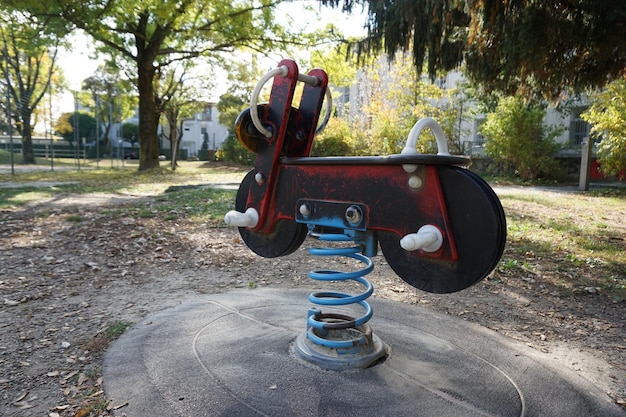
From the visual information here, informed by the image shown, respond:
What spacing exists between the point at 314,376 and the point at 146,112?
56.0 ft

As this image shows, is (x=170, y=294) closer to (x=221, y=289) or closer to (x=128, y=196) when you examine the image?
(x=221, y=289)

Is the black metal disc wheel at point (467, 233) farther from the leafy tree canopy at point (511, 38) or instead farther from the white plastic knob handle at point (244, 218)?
the leafy tree canopy at point (511, 38)

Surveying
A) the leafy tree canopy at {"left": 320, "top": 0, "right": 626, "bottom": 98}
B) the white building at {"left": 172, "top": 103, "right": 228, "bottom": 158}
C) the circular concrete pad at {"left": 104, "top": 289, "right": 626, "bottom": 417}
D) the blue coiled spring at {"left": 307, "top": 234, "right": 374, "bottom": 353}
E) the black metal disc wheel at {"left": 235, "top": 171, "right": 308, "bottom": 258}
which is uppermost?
the white building at {"left": 172, "top": 103, "right": 228, "bottom": 158}

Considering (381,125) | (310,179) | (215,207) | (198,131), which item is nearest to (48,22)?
(215,207)

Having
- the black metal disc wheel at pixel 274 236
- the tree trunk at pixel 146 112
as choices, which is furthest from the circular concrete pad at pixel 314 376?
the tree trunk at pixel 146 112

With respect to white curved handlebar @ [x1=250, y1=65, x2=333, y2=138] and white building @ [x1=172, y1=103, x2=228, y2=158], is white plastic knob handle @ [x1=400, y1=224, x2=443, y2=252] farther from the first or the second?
white building @ [x1=172, y1=103, x2=228, y2=158]

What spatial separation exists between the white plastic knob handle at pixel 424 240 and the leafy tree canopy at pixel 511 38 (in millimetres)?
3779

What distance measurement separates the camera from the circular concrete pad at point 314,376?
2141mm

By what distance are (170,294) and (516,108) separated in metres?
16.1

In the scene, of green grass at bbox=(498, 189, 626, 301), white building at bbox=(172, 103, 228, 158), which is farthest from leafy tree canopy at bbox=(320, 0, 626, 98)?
white building at bbox=(172, 103, 228, 158)

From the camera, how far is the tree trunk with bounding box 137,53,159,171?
17.4 m

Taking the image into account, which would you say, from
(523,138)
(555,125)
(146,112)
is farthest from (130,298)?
(555,125)

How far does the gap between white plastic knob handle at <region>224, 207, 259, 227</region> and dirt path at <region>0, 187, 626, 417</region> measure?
3.53 feet

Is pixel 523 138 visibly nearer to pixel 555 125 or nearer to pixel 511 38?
pixel 555 125
